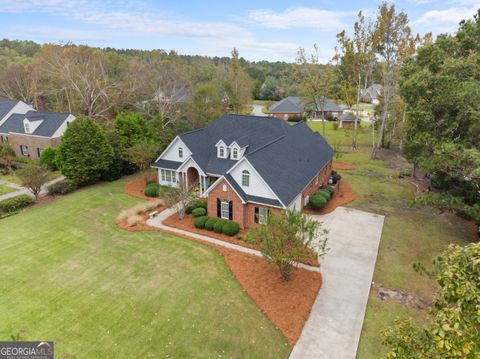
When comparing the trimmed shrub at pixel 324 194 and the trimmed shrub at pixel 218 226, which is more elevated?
the trimmed shrub at pixel 324 194

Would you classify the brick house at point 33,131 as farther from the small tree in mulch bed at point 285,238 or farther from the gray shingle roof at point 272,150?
the small tree in mulch bed at point 285,238

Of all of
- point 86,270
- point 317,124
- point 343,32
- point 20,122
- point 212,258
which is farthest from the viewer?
point 317,124

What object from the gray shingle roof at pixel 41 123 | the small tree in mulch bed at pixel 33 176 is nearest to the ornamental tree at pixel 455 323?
the small tree in mulch bed at pixel 33 176

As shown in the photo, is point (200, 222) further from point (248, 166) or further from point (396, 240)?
point (396, 240)

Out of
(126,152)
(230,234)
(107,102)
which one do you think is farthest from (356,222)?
(107,102)

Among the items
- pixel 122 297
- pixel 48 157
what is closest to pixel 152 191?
pixel 122 297

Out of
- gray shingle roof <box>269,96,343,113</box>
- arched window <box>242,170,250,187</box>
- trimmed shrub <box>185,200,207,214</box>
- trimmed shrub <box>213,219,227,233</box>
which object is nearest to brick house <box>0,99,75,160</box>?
trimmed shrub <box>185,200,207,214</box>

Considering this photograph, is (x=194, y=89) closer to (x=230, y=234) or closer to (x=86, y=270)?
(x=230, y=234)

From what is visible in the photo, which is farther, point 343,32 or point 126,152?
point 343,32
